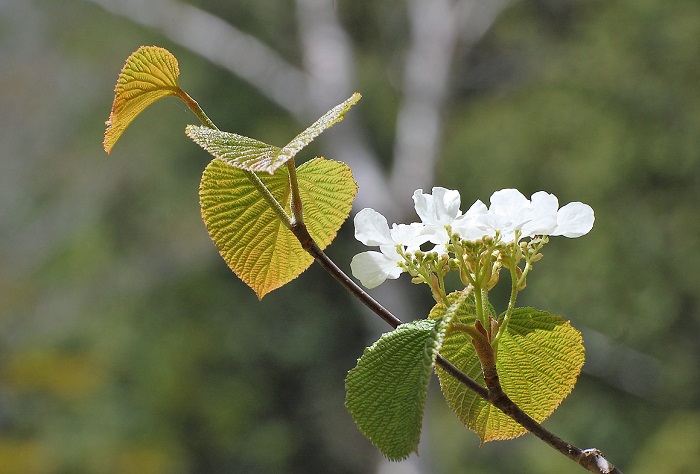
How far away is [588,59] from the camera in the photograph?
3.47 m

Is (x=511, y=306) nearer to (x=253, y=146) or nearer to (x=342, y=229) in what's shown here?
(x=253, y=146)

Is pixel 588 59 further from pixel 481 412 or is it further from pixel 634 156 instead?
pixel 481 412

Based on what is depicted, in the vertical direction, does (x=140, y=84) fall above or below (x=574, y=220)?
above

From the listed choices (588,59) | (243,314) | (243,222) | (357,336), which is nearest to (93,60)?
(243,314)

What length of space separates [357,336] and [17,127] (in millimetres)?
1856

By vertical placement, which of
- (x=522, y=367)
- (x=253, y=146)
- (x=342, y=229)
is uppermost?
(x=253, y=146)

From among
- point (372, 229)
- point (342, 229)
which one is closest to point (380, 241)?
point (372, 229)

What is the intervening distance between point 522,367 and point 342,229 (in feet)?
11.2

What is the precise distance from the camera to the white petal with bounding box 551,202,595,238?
0.77ft

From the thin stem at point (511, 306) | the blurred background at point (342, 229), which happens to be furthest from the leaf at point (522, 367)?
the blurred background at point (342, 229)

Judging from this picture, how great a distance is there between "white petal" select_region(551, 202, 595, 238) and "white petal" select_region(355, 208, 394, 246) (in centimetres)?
5

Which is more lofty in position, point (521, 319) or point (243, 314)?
point (521, 319)

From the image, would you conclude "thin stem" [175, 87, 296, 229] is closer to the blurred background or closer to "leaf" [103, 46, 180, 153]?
"leaf" [103, 46, 180, 153]

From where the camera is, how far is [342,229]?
12.0ft
